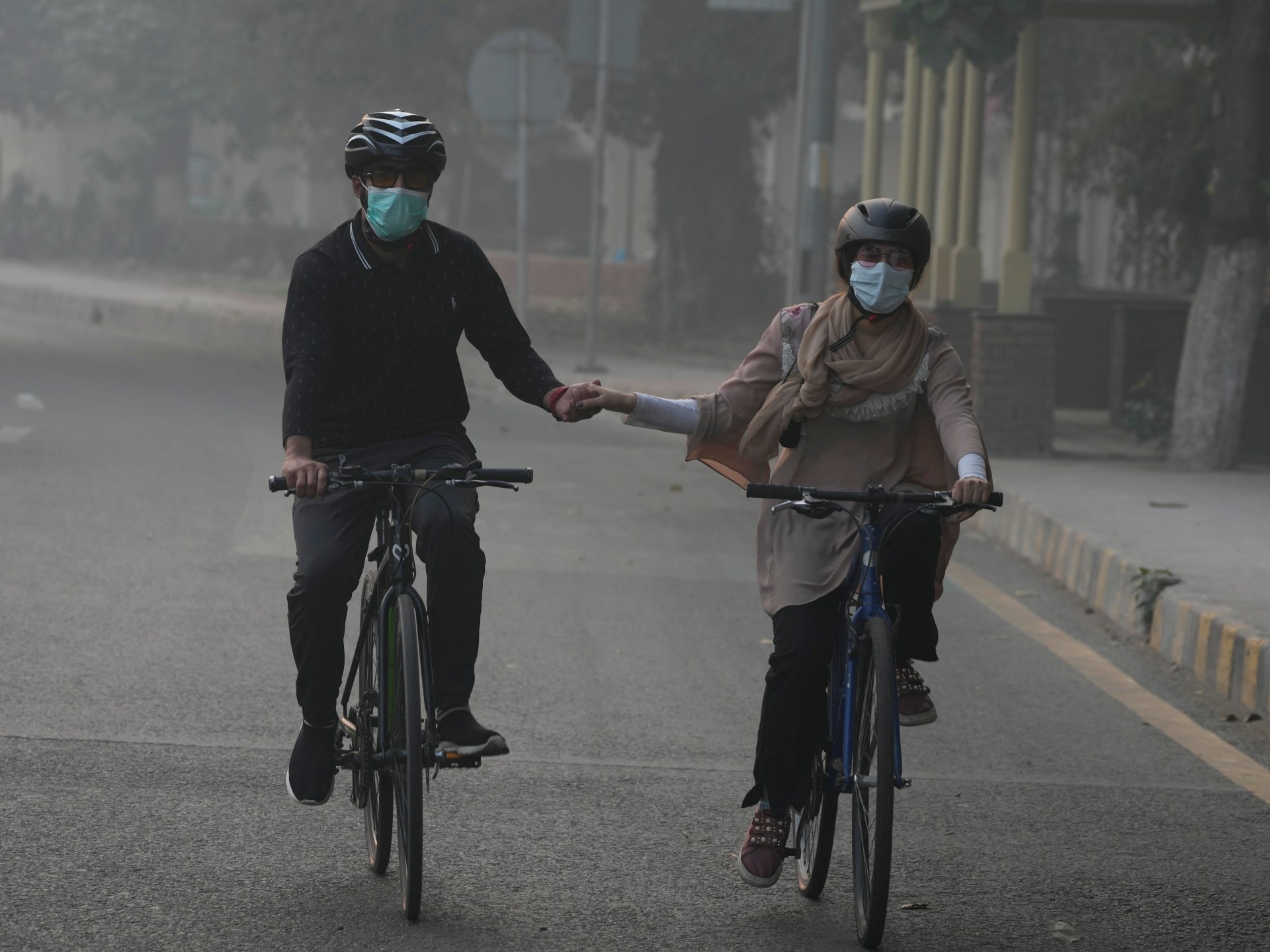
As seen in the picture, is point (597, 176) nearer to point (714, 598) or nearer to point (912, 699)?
point (714, 598)

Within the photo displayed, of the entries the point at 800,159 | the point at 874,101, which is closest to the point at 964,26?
the point at 800,159

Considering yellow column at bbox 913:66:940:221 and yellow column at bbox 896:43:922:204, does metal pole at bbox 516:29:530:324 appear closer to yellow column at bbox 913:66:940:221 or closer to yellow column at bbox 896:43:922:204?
yellow column at bbox 896:43:922:204

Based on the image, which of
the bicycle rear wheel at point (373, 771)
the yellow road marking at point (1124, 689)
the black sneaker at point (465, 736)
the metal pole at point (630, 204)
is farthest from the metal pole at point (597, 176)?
the metal pole at point (630, 204)

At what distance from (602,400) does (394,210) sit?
2.07 ft

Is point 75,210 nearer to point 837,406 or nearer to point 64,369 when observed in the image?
point 64,369

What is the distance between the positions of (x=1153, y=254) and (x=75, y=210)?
113ft

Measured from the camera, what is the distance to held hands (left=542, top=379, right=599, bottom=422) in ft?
14.8

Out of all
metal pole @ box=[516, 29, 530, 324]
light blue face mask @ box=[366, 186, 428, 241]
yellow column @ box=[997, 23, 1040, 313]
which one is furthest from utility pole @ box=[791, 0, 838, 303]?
light blue face mask @ box=[366, 186, 428, 241]

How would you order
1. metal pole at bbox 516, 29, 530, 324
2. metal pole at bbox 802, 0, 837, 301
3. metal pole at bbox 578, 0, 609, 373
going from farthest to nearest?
1. metal pole at bbox 516, 29, 530, 324
2. metal pole at bbox 578, 0, 609, 373
3. metal pole at bbox 802, 0, 837, 301

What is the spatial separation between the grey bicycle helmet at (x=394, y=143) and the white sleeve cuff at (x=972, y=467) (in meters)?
1.32

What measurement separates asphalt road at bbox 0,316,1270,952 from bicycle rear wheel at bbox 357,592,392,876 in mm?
83

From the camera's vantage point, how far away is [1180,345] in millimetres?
15117

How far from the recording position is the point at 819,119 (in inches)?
589

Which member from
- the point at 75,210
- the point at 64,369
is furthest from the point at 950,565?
the point at 75,210
